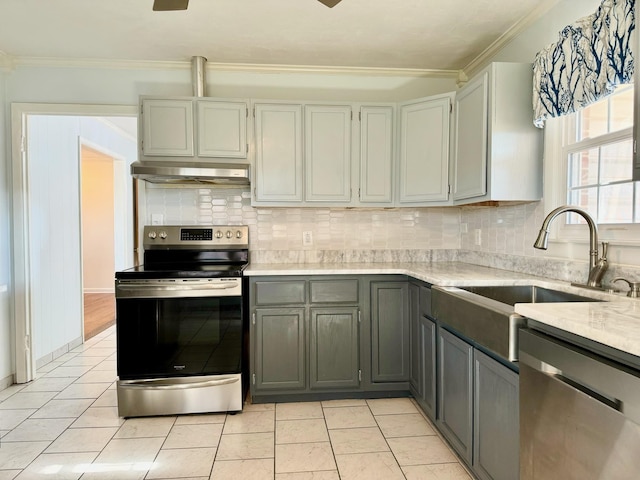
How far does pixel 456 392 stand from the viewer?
1.87 m

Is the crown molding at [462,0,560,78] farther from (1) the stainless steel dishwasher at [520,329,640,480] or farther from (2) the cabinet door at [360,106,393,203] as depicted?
(1) the stainless steel dishwasher at [520,329,640,480]

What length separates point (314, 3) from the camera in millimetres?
2205

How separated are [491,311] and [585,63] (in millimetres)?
1250

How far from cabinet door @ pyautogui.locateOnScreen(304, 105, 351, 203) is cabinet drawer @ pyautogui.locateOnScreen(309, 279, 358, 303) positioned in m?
0.65

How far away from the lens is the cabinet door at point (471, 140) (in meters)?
2.30

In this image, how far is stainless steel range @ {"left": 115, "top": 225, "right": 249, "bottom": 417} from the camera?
2400 millimetres

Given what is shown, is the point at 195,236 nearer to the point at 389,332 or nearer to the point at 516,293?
the point at 389,332

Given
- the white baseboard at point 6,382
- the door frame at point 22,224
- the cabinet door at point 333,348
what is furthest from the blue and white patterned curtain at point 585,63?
the white baseboard at point 6,382

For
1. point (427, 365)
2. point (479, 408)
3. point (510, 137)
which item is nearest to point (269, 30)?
point (510, 137)

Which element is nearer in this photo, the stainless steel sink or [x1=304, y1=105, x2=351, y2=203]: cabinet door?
the stainless steel sink

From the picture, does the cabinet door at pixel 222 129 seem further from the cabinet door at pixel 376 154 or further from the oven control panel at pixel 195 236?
the cabinet door at pixel 376 154

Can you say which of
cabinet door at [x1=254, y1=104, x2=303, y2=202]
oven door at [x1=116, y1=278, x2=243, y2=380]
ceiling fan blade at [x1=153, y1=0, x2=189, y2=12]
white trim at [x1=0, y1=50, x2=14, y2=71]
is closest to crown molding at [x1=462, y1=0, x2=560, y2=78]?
cabinet door at [x1=254, y1=104, x2=303, y2=202]

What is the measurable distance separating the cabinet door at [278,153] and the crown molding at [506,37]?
141cm

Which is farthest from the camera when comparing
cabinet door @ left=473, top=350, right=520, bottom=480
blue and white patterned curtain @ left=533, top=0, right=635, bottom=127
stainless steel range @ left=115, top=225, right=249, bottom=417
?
stainless steel range @ left=115, top=225, right=249, bottom=417
